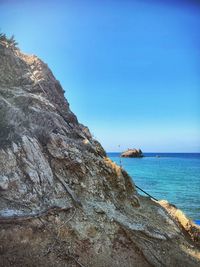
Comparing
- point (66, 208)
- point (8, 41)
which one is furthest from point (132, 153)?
point (66, 208)

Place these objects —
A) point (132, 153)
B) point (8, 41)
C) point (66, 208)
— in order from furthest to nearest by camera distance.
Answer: point (132, 153)
point (8, 41)
point (66, 208)

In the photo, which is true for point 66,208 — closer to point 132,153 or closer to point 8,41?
point 8,41

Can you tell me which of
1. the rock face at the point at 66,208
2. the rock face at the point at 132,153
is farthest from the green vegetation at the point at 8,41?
the rock face at the point at 132,153

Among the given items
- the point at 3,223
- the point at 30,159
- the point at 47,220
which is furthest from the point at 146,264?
the point at 30,159

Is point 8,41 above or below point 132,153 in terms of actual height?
above

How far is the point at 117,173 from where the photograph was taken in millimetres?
12359

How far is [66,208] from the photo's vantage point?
9336mm

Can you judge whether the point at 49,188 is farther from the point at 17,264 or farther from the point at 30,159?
the point at 17,264

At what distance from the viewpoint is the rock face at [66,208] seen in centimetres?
821

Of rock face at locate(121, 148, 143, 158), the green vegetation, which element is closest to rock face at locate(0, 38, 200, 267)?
the green vegetation

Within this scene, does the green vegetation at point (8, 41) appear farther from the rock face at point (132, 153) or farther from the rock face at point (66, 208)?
the rock face at point (132, 153)

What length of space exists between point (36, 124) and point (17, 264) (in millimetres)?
6124

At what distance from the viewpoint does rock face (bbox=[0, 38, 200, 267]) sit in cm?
821

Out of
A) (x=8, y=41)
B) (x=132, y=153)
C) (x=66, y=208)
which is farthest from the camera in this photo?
(x=132, y=153)
